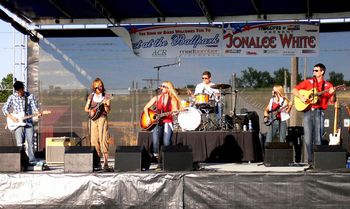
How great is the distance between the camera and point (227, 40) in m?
13.9

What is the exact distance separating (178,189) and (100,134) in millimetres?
1823

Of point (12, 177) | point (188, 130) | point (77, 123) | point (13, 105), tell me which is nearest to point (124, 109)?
point (77, 123)

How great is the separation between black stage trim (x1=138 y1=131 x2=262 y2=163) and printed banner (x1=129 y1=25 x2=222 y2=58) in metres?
2.67

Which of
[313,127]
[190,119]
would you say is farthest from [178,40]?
[313,127]

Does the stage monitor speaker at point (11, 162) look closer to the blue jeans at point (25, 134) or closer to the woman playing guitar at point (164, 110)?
the blue jeans at point (25, 134)

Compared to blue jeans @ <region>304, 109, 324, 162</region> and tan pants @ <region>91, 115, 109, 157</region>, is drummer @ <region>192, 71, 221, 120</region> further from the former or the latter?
tan pants @ <region>91, 115, 109, 157</region>

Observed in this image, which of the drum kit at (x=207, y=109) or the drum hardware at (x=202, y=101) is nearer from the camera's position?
the drum kit at (x=207, y=109)

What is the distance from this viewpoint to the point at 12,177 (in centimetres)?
875

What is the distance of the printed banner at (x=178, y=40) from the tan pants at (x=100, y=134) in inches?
193

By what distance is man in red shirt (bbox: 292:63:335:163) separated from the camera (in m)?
9.67

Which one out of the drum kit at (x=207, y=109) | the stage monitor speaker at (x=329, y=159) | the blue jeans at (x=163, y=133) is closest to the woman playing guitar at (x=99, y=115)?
the blue jeans at (x=163, y=133)

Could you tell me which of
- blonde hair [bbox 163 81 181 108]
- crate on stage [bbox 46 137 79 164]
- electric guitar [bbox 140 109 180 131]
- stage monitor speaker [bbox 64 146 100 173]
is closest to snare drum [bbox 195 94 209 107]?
blonde hair [bbox 163 81 181 108]

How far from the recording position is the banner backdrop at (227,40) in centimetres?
1373

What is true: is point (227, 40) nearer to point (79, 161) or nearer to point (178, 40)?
point (178, 40)
